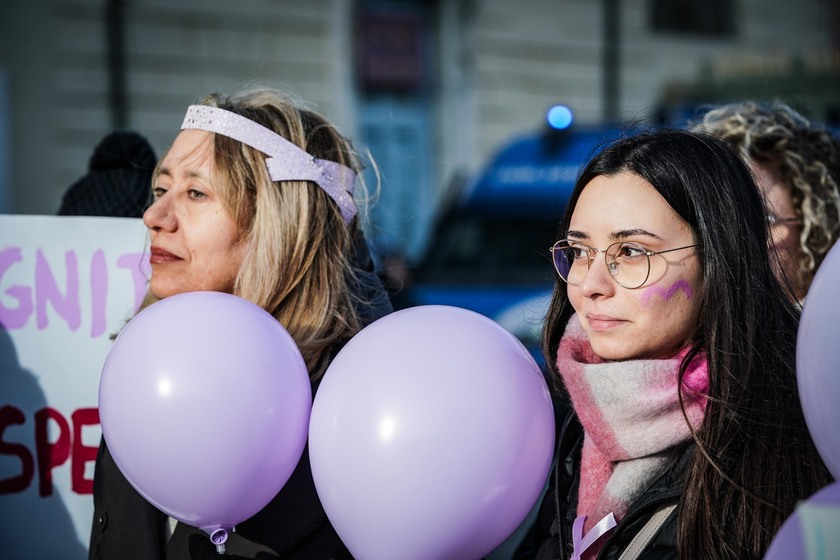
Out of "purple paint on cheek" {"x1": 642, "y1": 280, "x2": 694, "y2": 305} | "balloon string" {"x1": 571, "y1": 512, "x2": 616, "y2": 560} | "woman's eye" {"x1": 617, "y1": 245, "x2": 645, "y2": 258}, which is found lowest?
"balloon string" {"x1": 571, "y1": 512, "x2": 616, "y2": 560}

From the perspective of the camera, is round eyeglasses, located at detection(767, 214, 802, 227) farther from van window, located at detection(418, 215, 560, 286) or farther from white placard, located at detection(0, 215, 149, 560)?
van window, located at detection(418, 215, 560, 286)

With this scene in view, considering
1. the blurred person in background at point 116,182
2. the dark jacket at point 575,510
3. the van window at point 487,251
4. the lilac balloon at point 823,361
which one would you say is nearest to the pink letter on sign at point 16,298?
the blurred person in background at point 116,182

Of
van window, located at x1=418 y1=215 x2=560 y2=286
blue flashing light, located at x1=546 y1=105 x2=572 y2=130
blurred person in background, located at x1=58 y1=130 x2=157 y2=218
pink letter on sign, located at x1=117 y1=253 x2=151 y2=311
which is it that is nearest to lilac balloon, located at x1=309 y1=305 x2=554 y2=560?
pink letter on sign, located at x1=117 y1=253 x2=151 y2=311

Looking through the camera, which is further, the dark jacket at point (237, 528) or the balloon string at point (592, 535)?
the dark jacket at point (237, 528)

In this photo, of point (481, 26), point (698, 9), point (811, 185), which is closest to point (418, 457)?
point (811, 185)

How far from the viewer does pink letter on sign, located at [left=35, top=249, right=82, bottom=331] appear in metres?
2.39

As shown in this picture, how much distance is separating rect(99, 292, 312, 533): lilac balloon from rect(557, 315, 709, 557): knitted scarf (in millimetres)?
555

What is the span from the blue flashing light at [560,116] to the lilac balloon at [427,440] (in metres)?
3.06

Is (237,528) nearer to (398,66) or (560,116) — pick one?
(560,116)

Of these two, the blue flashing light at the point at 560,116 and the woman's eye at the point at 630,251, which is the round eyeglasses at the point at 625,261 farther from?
the blue flashing light at the point at 560,116

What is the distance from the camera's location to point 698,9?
14.0 m

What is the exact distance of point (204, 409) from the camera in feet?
4.93

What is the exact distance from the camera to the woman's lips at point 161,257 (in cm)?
207

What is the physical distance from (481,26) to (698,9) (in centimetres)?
441
